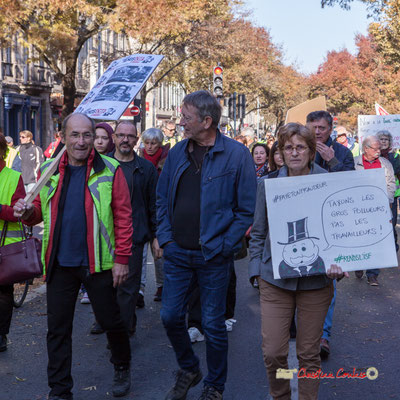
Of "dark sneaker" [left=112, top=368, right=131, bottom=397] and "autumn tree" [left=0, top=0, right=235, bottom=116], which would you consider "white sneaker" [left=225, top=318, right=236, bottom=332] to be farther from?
"autumn tree" [left=0, top=0, right=235, bottom=116]

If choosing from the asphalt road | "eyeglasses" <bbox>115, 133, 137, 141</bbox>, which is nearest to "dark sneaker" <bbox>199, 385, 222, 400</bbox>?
the asphalt road

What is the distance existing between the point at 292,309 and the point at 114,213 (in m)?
1.35

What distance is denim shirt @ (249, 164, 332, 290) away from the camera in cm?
421

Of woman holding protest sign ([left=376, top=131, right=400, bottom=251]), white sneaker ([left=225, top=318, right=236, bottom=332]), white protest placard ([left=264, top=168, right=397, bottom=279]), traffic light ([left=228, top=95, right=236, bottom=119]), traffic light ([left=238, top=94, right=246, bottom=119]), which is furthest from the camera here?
traffic light ([left=238, top=94, right=246, bottom=119])

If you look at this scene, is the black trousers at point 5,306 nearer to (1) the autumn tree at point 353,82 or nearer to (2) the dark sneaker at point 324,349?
(2) the dark sneaker at point 324,349

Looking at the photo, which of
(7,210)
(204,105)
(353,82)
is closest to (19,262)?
(7,210)

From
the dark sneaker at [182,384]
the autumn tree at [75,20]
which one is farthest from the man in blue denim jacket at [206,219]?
the autumn tree at [75,20]

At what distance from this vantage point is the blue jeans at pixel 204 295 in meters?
4.68

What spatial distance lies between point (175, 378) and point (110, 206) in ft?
4.18

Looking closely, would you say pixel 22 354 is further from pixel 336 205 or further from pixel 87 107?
pixel 336 205

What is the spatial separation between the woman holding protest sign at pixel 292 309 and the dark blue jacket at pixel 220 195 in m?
0.33

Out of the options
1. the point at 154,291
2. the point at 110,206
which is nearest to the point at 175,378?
the point at 110,206

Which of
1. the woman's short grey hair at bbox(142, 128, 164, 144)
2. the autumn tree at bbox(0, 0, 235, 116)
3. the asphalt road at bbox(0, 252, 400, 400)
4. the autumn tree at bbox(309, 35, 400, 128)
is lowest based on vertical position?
the asphalt road at bbox(0, 252, 400, 400)

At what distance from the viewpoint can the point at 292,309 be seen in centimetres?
427
